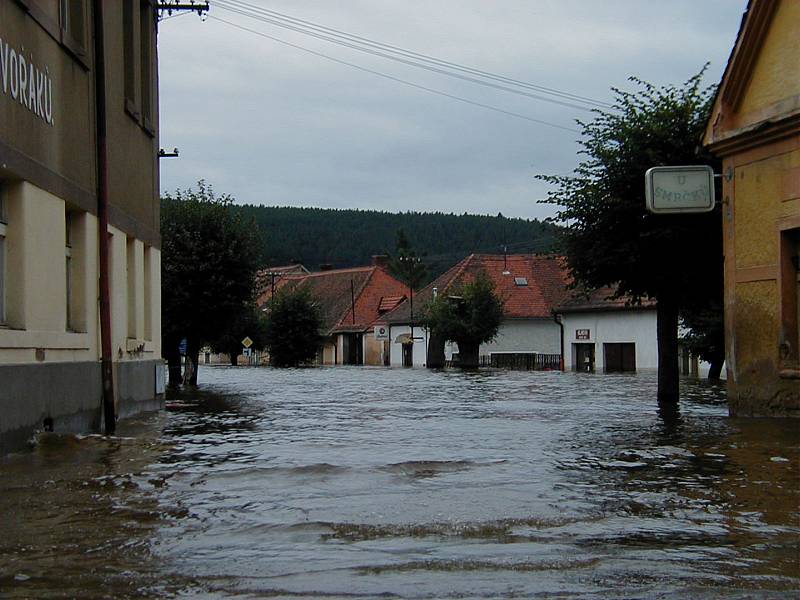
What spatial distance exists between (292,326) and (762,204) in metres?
59.7

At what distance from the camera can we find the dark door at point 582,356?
65875mm

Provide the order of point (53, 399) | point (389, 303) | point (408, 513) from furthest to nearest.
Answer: point (389, 303)
point (53, 399)
point (408, 513)

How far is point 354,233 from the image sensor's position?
14688cm

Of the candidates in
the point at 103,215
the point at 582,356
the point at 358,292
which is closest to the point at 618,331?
the point at 582,356

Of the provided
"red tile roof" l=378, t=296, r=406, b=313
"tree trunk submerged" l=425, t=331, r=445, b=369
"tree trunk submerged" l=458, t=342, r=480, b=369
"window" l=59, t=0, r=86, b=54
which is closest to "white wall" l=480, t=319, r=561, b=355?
"tree trunk submerged" l=425, t=331, r=445, b=369

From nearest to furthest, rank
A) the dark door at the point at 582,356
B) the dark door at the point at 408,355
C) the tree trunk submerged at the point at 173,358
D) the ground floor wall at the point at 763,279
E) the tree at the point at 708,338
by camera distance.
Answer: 1. the ground floor wall at the point at 763,279
2. the tree at the point at 708,338
3. the tree trunk submerged at the point at 173,358
4. the dark door at the point at 582,356
5. the dark door at the point at 408,355

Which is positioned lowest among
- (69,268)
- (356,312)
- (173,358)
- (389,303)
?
(173,358)

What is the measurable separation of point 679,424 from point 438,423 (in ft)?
11.6

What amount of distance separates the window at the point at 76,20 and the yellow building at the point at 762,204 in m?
9.24

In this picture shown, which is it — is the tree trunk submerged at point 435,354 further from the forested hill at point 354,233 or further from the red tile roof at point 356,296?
the forested hill at point 354,233

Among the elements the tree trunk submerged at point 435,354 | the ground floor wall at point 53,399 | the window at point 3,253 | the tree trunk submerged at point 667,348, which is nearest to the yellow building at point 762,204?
the tree trunk submerged at point 667,348

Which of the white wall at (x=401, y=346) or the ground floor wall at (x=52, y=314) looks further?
the white wall at (x=401, y=346)

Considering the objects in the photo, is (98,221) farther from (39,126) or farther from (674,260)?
(674,260)

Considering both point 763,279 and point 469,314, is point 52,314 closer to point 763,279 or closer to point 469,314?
point 763,279
